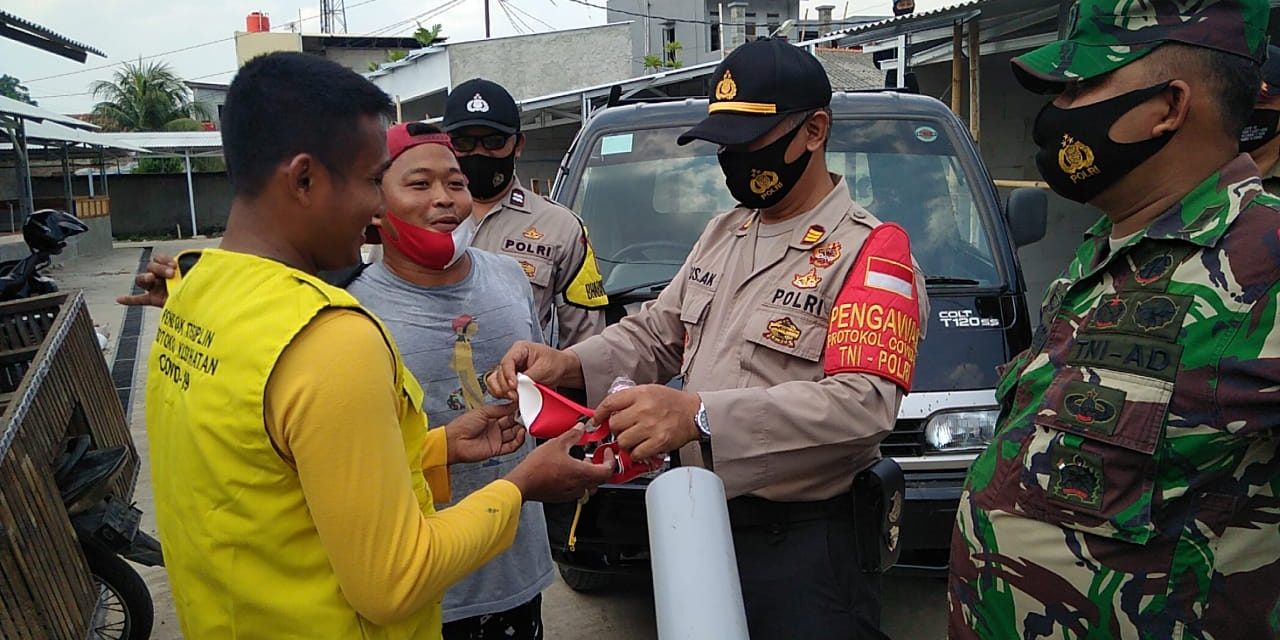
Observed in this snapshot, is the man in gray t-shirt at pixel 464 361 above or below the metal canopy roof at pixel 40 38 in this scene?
below

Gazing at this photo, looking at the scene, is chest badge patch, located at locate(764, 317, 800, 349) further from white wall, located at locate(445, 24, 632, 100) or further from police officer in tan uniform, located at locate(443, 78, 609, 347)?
white wall, located at locate(445, 24, 632, 100)

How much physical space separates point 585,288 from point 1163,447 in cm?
233

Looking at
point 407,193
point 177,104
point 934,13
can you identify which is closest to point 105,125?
point 177,104

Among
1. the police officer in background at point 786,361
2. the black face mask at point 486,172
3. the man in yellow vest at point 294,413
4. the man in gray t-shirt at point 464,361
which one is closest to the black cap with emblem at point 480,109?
the black face mask at point 486,172

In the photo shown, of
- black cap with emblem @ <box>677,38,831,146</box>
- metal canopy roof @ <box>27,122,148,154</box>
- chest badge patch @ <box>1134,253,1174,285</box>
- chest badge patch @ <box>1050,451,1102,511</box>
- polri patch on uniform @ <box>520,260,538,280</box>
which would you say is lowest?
chest badge patch @ <box>1050,451,1102,511</box>

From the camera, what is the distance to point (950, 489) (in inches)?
134

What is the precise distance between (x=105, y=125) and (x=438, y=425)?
145 ft

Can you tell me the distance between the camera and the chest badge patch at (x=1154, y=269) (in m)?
1.58

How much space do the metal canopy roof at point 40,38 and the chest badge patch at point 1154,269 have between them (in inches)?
568

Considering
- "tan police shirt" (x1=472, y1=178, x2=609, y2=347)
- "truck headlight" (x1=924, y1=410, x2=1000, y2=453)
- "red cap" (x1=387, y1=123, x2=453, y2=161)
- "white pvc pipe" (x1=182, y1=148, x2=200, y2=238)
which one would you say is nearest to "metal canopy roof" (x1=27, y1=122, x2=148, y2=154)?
"white pvc pipe" (x1=182, y1=148, x2=200, y2=238)

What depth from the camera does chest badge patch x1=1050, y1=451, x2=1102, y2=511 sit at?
1.59 metres

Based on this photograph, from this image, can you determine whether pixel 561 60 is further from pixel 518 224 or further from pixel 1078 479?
pixel 1078 479

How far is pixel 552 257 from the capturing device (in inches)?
138

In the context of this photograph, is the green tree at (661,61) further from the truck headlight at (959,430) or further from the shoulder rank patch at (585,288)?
the truck headlight at (959,430)
